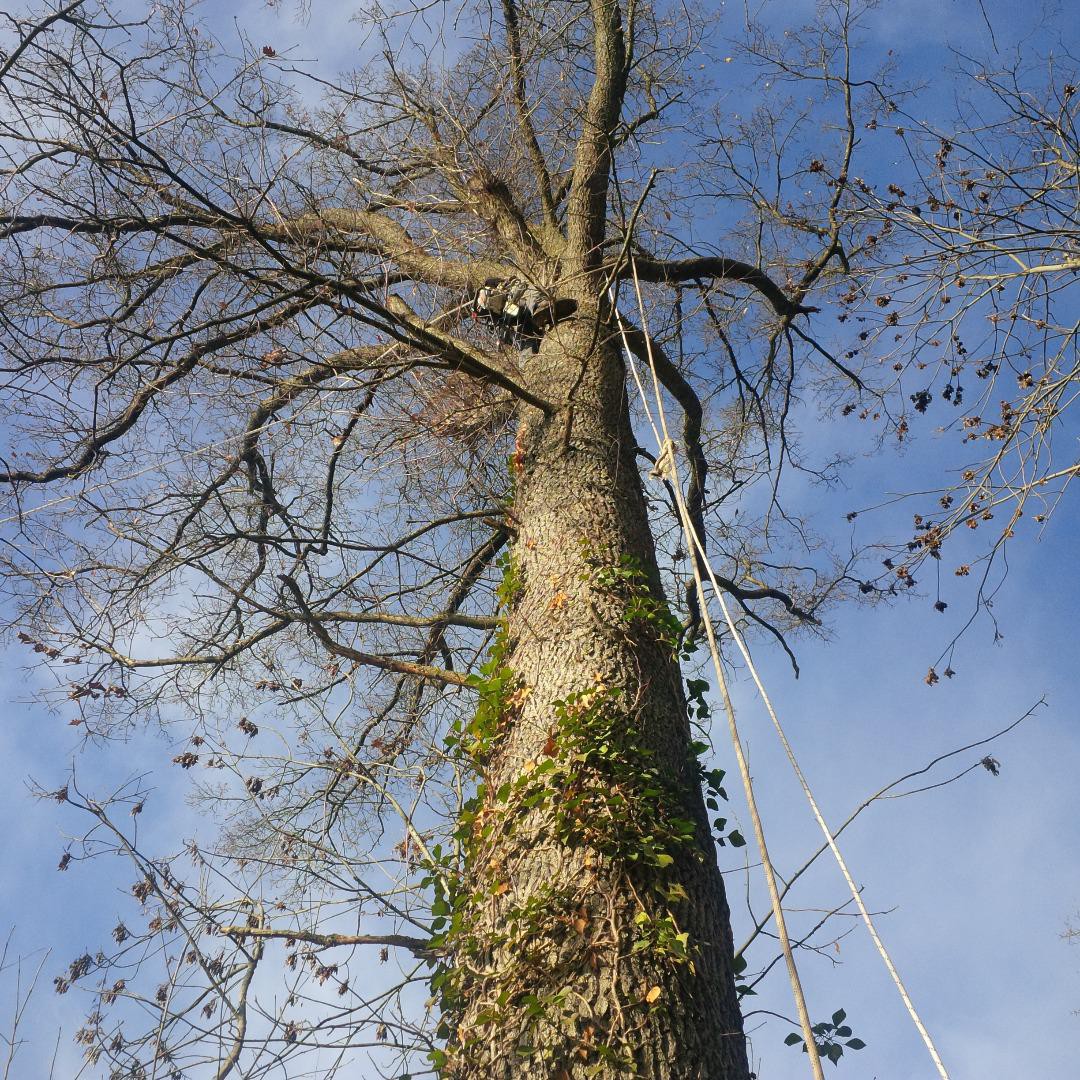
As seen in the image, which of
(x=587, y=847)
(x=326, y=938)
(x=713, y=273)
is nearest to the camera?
(x=587, y=847)

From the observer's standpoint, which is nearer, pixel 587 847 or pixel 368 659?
pixel 587 847

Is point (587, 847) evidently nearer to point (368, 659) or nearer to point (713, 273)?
point (368, 659)

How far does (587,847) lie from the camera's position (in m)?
2.07

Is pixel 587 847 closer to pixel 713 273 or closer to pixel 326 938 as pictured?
pixel 326 938

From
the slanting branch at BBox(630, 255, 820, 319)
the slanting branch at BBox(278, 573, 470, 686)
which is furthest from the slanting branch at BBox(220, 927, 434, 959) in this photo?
the slanting branch at BBox(630, 255, 820, 319)

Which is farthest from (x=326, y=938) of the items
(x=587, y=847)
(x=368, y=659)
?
(x=587, y=847)

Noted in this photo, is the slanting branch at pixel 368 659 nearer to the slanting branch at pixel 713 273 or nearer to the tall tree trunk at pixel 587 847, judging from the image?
the tall tree trunk at pixel 587 847

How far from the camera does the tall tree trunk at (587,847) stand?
183cm

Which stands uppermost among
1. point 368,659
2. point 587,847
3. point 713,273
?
point 713,273

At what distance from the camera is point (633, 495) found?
3.35 meters

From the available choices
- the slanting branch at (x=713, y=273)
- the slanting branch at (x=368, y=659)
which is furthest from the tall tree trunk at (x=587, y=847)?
the slanting branch at (x=713, y=273)

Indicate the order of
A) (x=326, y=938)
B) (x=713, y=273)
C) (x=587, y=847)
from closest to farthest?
(x=587, y=847) → (x=326, y=938) → (x=713, y=273)

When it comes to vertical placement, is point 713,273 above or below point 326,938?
above

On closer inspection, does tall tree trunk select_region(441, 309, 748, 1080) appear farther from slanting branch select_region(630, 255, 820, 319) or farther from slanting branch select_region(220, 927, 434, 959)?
slanting branch select_region(630, 255, 820, 319)
